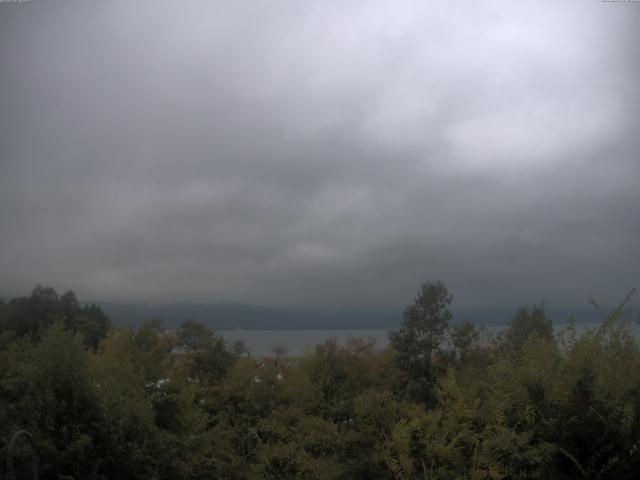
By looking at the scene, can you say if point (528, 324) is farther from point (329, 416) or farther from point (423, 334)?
point (329, 416)

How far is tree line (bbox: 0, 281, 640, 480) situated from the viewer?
883cm

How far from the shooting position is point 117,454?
883 centimetres

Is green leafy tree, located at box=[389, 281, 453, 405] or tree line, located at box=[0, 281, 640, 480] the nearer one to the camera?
tree line, located at box=[0, 281, 640, 480]

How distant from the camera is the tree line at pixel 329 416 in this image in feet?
29.0

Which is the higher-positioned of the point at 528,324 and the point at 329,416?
the point at 528,324

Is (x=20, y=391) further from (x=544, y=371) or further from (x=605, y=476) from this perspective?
(x=605, y=476)

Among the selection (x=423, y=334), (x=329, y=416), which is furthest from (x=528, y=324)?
(x=329, y=416)

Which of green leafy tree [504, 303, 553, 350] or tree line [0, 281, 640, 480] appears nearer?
tree line [0, 281, 640, 480]

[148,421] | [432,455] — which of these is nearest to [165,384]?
[148,421]

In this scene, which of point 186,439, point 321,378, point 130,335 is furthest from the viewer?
point 130,335

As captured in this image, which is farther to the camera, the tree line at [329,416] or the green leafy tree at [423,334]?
the green leafy tree at [423,334]

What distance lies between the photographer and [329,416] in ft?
45.3

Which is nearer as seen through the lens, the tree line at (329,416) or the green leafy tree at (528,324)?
the tree line at (329,416)

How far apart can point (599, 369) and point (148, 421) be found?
7.25 meters
